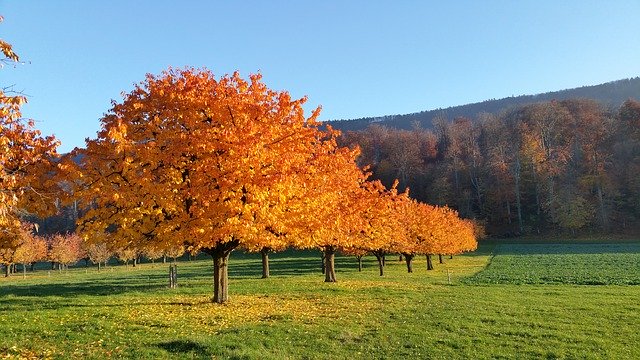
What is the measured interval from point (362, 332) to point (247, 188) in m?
7.04

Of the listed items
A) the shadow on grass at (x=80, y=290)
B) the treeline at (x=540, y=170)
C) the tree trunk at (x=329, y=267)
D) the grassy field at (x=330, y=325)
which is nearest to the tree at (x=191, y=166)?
the grassy field at (x=330, y=325)

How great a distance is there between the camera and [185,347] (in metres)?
12.8

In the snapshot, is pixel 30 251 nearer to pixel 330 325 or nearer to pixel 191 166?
pixel 191 166

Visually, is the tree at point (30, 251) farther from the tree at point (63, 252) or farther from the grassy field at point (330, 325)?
the grassy field at point (330, 325)

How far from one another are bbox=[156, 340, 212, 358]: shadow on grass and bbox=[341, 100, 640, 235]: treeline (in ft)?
297

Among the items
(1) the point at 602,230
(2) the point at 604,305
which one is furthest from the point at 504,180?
(2) the point at 604,305

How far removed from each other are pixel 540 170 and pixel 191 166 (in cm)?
9946

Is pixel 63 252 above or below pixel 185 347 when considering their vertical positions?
above

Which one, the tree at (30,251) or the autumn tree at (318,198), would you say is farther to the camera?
the tree at (30,251)

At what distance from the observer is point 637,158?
94.4 m

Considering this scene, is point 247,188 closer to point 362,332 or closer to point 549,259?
point 362,332

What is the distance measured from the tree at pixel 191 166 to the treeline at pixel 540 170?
280 ft

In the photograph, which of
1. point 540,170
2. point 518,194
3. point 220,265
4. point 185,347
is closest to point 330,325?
point 185,347

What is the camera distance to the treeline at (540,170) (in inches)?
3548
